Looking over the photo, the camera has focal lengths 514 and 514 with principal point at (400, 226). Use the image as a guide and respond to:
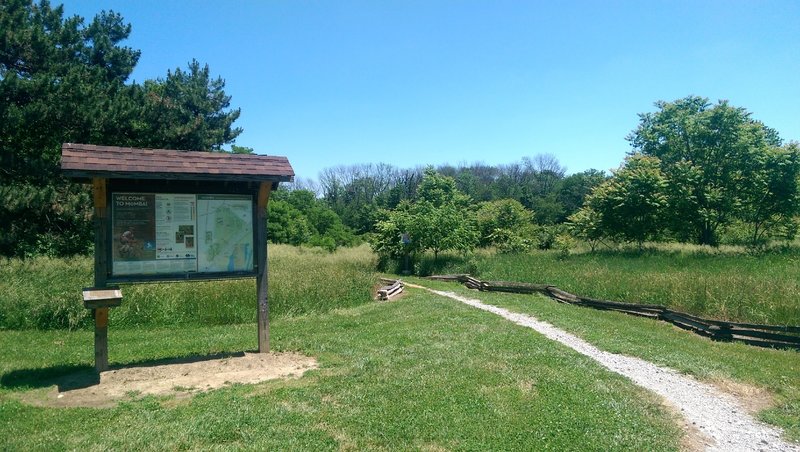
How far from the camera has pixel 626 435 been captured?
15.9 feet

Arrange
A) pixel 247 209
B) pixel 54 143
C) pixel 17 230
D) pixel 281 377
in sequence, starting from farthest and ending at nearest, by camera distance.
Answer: pixel 54 143 → pixel 17 230 → pixel 247 209 → pixel 281 377

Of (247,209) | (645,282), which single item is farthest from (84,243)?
(645,282)

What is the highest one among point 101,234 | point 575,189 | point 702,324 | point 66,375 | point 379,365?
point 575,189

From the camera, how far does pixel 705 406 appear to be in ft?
19.5

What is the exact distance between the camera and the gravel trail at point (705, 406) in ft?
16.4

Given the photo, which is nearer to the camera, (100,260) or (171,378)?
(171,378)

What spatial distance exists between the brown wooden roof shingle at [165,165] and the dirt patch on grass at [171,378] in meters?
2.69

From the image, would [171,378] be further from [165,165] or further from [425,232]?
[425,232]

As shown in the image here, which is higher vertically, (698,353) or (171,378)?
(171,378)

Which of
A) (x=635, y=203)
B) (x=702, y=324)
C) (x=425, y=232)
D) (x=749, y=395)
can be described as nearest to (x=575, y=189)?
(x=635, y=203)

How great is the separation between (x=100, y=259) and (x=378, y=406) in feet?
14.5

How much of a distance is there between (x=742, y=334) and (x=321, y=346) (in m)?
8.85

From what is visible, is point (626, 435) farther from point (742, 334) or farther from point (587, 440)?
point (742, 334)

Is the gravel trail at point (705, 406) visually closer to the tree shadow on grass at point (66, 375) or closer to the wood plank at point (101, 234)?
the tree shadow on grass at point (66, 375)
